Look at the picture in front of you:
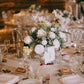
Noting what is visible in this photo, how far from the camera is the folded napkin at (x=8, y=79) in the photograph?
140 centimetres

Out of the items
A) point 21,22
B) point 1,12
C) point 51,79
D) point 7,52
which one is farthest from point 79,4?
point 51,79

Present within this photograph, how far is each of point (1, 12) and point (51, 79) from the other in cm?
787

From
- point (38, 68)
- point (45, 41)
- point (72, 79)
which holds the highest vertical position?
point (45, 41)

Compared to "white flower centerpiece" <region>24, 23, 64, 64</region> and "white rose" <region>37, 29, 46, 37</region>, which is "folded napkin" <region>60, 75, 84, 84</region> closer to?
"white flower centerpiece" <region>24, 23, 64, 64</region>

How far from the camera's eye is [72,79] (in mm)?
1411

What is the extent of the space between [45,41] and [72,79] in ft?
1.50

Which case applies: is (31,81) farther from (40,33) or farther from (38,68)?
(40,33)

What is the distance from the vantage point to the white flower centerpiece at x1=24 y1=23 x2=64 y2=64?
5.20 feet

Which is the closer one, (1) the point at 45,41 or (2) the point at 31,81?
(2) the point at 31,81

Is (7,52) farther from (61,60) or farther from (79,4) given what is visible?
(79,4)

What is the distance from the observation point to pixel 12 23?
797 cm

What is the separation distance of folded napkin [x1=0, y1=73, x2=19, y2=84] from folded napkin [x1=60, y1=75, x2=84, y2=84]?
433 mm

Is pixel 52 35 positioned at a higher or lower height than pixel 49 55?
higher

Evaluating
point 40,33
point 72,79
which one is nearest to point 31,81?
point 72,79
